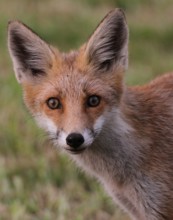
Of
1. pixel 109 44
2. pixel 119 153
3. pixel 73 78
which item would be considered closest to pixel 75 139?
pixel 73 78

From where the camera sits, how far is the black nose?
6.27 meters

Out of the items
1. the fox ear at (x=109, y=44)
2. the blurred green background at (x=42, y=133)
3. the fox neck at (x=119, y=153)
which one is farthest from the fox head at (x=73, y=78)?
the blurred green background at (x=42, y=133)

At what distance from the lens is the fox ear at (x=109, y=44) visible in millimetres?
6891

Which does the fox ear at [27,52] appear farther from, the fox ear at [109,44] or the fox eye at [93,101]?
the fox eye at [93,101]

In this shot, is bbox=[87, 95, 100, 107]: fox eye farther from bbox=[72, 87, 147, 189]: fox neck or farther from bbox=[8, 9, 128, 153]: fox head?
bbox=[72, 87, 147, 189]: fox neck

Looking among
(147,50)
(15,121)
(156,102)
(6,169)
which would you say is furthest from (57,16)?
(156,102)

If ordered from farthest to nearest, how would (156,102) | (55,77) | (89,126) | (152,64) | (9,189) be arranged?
(152,64)
(9,189)
(156,102)
(55,77)
(89,126)

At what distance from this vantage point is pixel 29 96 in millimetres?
6992

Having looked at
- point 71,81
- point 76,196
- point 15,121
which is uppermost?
point 71,81

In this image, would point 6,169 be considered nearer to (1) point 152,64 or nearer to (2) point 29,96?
(2) point 29,96

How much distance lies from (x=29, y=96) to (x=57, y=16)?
8.31m

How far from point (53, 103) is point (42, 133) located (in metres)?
0.80

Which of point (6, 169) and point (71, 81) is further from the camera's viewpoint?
point (6, 169)

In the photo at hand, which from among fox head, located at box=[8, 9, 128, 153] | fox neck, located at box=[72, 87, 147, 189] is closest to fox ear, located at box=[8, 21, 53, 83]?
fox head, located at box=[8, 9, 128, 153]
